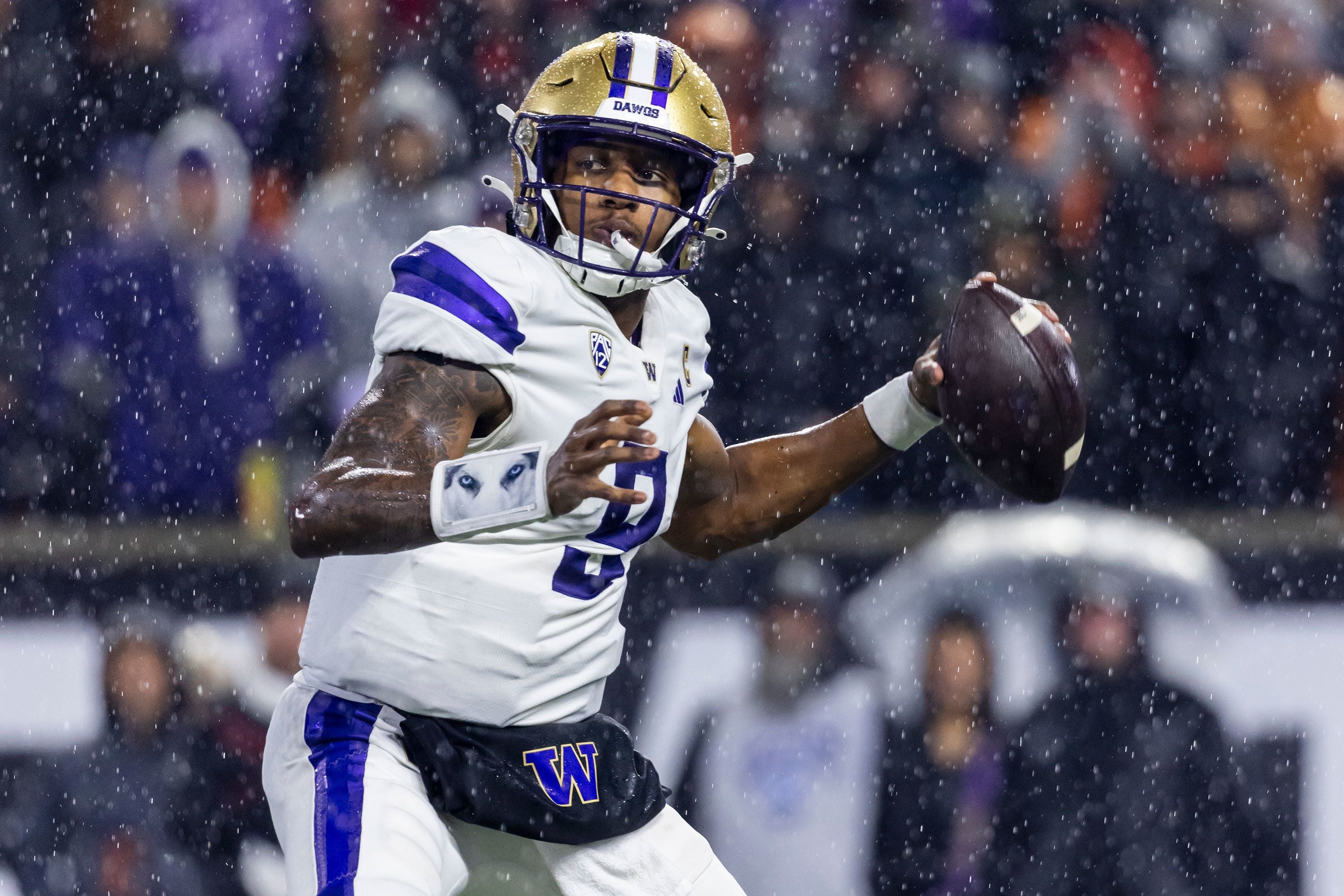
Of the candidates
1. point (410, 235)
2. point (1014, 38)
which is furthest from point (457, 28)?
point (1014, 38)

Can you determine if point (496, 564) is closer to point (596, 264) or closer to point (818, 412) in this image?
point (596, 264)

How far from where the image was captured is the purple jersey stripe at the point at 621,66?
2.06 metres

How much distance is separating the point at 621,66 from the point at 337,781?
0.94m

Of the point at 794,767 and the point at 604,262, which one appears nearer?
the point at 604,262

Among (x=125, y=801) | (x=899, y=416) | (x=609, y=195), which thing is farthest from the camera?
(x=125, y=801)

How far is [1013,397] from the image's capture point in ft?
7.04

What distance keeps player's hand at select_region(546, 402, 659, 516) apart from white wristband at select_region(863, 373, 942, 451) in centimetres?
84

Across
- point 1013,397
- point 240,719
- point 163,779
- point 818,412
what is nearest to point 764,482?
point 1013,397

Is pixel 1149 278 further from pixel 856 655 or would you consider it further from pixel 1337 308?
pixel 856 655

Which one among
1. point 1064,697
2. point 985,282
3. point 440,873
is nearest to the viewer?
point 440,873

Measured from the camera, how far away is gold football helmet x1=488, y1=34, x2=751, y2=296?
1.99m

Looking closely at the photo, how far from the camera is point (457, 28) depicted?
3.92 meters

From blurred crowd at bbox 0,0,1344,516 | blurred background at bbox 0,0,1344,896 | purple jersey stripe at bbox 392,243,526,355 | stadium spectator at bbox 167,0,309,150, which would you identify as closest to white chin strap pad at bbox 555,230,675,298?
purple jersey stripe at bbox 392,243,526,355

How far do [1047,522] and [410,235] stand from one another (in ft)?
5.06
